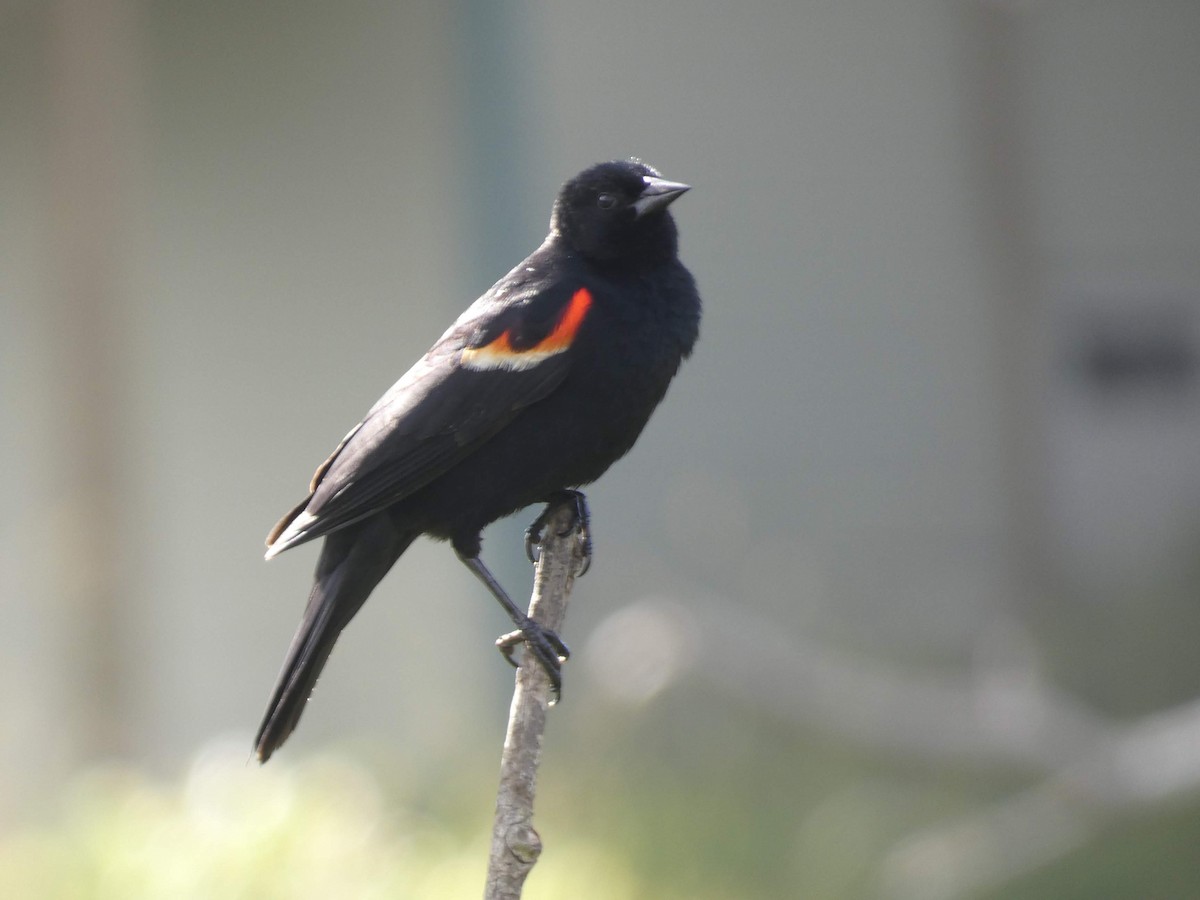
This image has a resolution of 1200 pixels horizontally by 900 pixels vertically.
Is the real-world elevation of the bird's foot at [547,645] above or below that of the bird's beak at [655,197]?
below

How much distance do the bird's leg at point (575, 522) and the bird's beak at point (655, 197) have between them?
2.19 ft

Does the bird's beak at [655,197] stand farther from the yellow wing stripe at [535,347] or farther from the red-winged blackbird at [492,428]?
the yellow wing stripe at [535,347]

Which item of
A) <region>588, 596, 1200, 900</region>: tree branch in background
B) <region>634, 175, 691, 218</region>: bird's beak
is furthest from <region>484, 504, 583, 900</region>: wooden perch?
<region>588, 596, 1200, 900</region>: tree branch in background

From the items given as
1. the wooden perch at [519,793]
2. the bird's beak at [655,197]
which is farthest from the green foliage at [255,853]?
the bird's beak at [655,197]

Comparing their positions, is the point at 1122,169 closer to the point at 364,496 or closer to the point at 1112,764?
the point at 1112,764

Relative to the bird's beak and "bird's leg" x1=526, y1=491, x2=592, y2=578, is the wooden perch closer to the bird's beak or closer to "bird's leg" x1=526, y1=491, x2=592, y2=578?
"bird's leg" x1=526, y1=491, x2=592, y2=578

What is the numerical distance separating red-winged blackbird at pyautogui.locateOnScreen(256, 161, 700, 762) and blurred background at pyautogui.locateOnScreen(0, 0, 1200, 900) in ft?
5.92

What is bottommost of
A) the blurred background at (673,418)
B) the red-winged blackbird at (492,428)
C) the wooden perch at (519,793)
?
the blurred background at (673,418)

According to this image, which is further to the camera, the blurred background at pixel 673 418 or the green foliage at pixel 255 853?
the blurred background at pixel 673 418

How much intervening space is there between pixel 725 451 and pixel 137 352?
313 centimetres

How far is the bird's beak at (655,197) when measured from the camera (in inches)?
128

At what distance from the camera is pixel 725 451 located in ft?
25.8

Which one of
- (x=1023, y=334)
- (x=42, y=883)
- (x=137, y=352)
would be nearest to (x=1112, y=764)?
(x=42, y=883)

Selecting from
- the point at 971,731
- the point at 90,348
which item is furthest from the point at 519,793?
the point at 90,348
